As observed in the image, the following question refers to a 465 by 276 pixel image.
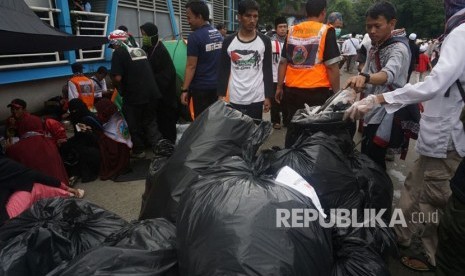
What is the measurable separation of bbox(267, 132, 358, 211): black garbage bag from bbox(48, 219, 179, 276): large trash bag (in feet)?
2.28

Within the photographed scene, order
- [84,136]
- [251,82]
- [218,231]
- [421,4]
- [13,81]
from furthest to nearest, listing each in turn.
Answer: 1. [421,4]
2. [13,81]
3. [84,136]
4. [251,82]
5. [218,231]

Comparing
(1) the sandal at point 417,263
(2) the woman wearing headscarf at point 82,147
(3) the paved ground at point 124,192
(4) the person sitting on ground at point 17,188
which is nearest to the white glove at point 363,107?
(1) the sandal at point 417,263

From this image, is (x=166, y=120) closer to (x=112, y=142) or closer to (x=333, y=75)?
(x=112, y=142)

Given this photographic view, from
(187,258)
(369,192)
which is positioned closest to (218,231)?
(187,258)

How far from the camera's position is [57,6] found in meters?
5.76

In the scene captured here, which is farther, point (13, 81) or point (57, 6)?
point (57, 6)

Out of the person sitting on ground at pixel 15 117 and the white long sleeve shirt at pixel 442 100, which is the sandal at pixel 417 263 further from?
the person sitting on ground at pixel 15 117

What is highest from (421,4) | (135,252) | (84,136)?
(421,4)

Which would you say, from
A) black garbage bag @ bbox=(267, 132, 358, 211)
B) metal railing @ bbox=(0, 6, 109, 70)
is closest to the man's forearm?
black garbage bag @ bbox=(267, 132, 358, 211)

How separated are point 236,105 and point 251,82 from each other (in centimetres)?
26

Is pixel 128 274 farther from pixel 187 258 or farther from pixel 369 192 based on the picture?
pixel 369 192

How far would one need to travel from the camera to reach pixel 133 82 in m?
Result: 4.04

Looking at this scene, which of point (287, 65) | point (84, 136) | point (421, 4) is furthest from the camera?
point (421, 4)

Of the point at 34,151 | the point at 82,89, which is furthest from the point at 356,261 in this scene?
the point at 82,89
